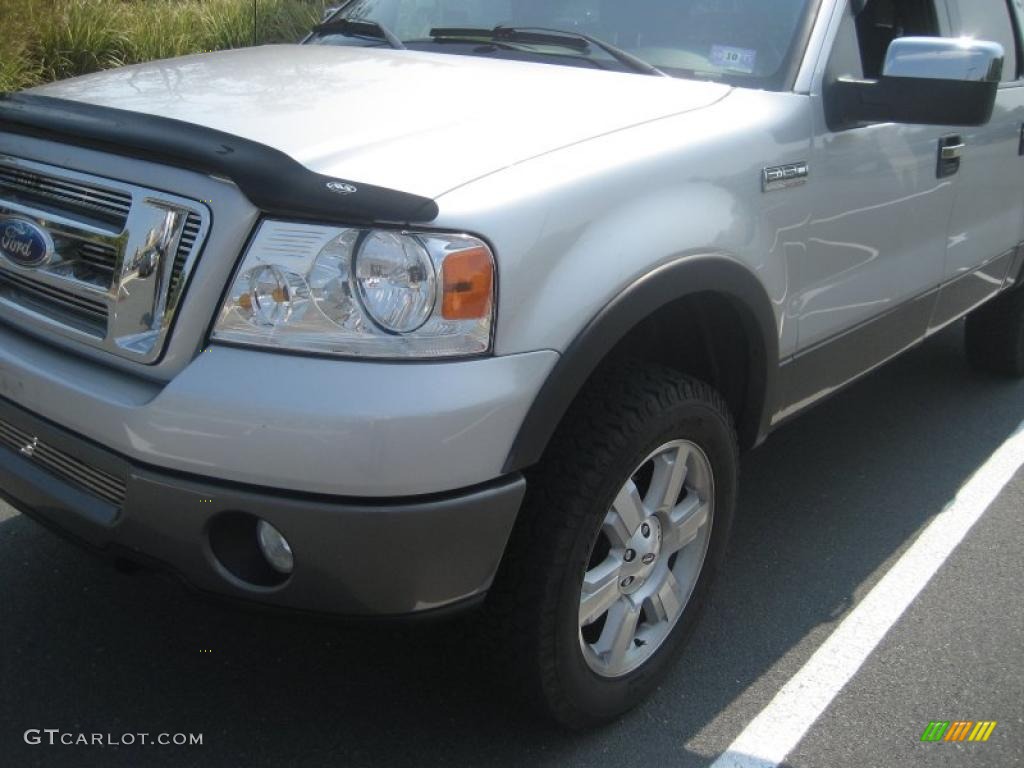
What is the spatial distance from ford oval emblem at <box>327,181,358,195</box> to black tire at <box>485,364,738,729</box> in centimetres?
69

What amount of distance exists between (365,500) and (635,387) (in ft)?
2.48

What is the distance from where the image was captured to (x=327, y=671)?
112 inches

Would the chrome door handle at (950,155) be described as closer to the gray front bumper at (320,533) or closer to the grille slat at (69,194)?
the gray front bumper at (320,533)

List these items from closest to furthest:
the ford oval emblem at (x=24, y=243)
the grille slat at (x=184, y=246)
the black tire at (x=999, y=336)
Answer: the grille slat at (x=184, y=246), the ford oval emblem at (x=24, y=243), the black tire at (x=999, y=336)

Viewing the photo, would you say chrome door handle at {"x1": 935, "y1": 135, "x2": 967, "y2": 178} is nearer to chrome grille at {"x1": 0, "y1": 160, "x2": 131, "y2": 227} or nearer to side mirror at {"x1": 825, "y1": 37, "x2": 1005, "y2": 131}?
side mirror at {"x1": 825, "y1": 37, "x2": 1005, "y2": 131}

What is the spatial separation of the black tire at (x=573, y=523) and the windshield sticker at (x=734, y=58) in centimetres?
98

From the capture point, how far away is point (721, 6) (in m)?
3.17

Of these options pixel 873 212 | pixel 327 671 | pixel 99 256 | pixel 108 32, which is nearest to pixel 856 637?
pixel 873 212

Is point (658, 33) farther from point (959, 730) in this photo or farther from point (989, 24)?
point (959, 730)

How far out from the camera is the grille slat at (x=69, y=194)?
2.21 metres

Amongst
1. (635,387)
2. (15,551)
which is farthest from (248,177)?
(15,551)

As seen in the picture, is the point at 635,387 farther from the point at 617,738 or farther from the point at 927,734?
the point at 927,734

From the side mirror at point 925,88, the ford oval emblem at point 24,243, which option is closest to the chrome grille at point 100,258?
the ford oval emblem at point 24,243

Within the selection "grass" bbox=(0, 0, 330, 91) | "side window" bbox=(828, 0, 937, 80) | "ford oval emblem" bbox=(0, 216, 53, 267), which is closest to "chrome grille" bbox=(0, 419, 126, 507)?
"ford oval emblem" bbox=(0, 216, 53, 267)
